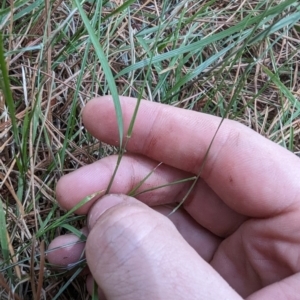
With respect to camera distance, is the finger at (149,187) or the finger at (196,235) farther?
the finger at (196,235)

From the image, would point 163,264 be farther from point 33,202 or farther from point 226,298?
point 33,202

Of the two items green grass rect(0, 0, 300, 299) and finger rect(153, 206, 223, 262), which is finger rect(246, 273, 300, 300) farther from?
green grass rect(0, 0, 300, 299)

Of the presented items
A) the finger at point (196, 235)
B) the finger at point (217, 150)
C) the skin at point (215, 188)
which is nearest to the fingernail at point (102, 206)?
the skin at point (215, 188)

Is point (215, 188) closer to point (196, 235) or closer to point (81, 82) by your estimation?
point (196, 235)

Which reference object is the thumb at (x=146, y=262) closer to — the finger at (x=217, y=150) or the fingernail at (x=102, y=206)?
the fingernail at (x=102, y=206)

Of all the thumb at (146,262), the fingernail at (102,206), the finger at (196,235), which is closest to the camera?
the thumb at (146,262)

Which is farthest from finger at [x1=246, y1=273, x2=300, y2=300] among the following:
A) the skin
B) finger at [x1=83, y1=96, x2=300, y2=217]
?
finger at [x1=83, y1=96, x2=300, y2=217]
